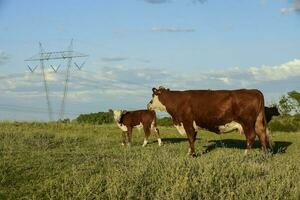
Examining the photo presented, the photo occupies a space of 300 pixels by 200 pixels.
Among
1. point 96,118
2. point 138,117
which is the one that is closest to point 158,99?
point 138,117

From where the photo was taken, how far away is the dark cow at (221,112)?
19094 millimetres

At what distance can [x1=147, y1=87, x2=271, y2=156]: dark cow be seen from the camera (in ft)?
62.6

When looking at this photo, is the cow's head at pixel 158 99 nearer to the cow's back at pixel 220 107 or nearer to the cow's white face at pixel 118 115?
Answer: the cow's back at pixel 220 107

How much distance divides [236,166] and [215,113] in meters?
7.77

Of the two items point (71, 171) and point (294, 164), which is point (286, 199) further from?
point (71, 171)

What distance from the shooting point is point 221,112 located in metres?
19.3

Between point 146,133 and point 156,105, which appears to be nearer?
point 156,105

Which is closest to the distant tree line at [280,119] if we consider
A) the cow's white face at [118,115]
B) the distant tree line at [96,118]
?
the distant tree line at [96,118]

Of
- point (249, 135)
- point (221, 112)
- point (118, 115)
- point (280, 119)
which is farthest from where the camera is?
point (280, 119)

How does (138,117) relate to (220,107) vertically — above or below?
below

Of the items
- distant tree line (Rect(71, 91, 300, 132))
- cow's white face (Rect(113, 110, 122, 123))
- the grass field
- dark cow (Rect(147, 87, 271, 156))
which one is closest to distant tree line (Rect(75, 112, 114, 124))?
distant tree line (Rect(71, 91, 300, 132))

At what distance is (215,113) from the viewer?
19359mm

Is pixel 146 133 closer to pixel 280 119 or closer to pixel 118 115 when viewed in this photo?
pixel 118 115

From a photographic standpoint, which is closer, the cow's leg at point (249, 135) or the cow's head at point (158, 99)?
the cow's leg at point (249, 135)
